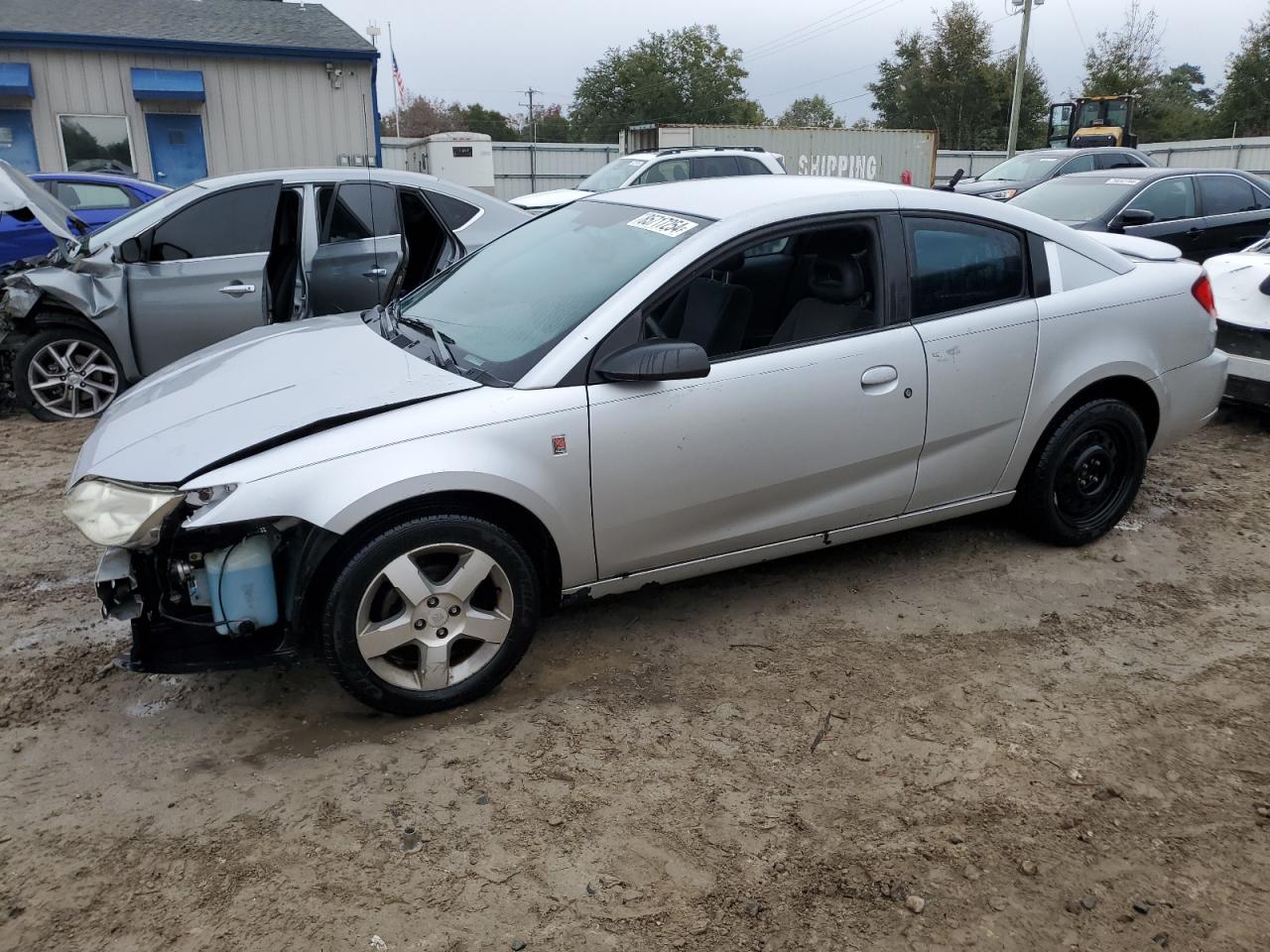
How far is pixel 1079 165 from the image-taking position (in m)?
15.9

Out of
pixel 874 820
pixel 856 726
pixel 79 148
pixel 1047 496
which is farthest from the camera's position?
pixel 79 148

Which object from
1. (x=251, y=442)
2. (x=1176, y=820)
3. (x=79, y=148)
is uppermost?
(x=79, y=148)

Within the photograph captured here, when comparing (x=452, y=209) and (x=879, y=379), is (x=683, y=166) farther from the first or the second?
(x=879, y=379)

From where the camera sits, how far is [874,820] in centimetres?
280

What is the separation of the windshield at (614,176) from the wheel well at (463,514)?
36.6 feet

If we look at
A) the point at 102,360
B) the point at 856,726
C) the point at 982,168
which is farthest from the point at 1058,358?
the point at 982,168

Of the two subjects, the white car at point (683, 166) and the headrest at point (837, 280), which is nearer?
the headrest at point (837, 280)

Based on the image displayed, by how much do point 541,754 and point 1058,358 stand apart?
272cm

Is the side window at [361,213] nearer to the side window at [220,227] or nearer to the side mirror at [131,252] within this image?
the side window at [220,227]

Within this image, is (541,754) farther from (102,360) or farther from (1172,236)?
(1172,236)

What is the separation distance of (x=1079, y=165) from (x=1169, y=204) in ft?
20.5

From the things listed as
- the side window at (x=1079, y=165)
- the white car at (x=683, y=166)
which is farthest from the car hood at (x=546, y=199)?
the side window at (x=1079, y=165)

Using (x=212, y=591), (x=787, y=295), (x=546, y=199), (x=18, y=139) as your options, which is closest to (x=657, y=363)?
(x=787, y=295)

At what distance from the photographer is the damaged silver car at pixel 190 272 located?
6426 millimetres
